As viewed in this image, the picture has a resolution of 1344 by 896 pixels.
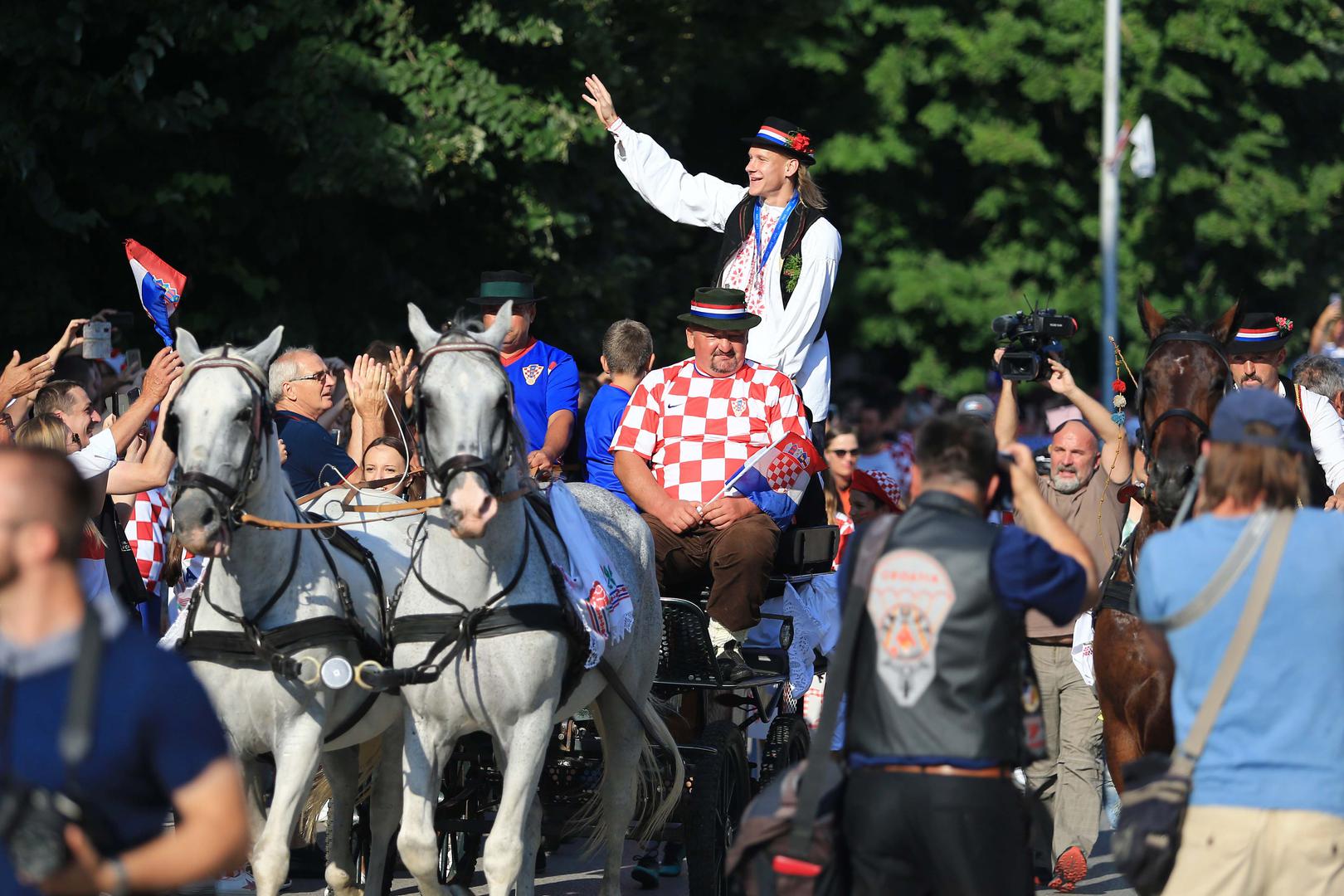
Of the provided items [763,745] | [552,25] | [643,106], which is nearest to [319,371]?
[763,745]

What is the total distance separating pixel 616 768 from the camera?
26.2 ft

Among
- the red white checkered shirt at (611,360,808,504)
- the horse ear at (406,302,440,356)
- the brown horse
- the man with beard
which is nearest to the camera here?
the horse ear at (406,302,440,356)

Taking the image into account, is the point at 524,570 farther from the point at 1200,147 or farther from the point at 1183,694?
the point at 1200,147

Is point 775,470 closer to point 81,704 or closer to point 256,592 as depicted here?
point 256,592

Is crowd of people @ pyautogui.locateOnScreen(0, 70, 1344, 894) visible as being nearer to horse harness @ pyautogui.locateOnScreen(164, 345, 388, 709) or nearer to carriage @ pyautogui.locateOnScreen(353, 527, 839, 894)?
carriage @ pyautogui.locateOnScreen(353, 527, 839, 894)

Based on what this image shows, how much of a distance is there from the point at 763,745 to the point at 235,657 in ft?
11.1

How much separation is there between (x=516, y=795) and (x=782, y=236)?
3747 mm

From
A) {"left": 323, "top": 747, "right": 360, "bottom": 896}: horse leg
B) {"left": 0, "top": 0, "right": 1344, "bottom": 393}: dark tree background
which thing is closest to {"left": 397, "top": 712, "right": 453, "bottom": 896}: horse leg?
{"left": 323, "top": 747, "right": 360, "bottom": 896}: horse leg

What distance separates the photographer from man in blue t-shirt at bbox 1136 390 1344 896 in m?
4.60

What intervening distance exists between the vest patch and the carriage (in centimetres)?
297

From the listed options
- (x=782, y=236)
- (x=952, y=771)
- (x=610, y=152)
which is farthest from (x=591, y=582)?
(x=610, y=152)

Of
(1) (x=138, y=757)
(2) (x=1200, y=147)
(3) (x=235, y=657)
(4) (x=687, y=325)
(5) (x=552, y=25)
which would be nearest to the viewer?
(1) (x=138, y=757)

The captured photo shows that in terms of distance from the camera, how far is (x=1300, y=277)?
2825 cm

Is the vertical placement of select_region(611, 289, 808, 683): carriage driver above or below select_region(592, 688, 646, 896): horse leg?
above
